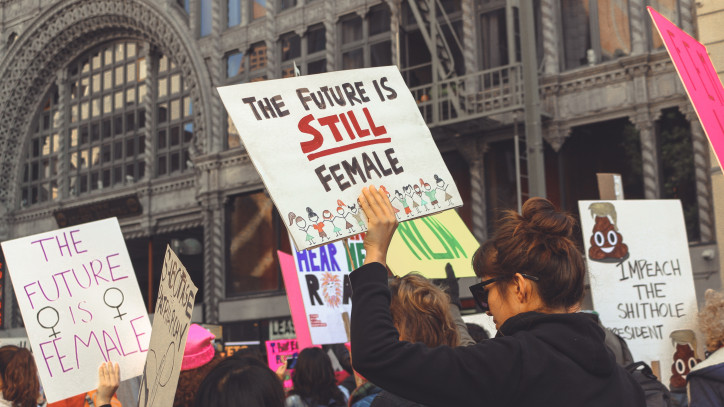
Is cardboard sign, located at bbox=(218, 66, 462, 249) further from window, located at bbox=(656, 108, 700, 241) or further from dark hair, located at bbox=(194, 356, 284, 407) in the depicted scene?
window, located at bbox=(656, 108, 700, 241)

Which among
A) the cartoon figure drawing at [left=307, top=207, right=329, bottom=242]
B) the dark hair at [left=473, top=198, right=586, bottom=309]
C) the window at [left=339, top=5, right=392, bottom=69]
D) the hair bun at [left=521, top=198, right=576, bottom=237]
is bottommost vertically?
the dark hair at [left=473, top=198, right=586, bottom=309]

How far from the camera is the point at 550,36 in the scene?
17547mm

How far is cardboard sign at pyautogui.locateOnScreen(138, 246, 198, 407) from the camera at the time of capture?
10.6ft

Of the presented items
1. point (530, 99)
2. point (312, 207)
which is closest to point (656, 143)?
point (530, 99)

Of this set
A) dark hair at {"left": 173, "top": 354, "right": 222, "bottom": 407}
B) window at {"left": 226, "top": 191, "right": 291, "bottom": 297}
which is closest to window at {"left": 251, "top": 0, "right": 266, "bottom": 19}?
window at {"left": 226, "top": 191, "right": 291, "bottom": 297}

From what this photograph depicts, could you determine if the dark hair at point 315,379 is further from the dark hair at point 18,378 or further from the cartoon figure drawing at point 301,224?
the cartoon figure drawing at point 301,224

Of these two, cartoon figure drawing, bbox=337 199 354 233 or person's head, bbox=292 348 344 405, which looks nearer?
cartoon figure drawing, bbox=337 199 354 233

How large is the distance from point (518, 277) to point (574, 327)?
0.70ft

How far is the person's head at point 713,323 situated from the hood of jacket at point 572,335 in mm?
2254

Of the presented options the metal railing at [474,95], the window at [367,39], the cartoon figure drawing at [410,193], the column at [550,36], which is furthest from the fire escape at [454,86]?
the cartoon figure drawing at [410,193]

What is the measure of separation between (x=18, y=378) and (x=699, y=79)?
3.91m

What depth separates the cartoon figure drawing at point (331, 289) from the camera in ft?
26.3

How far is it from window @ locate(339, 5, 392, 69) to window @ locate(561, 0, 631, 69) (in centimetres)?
460

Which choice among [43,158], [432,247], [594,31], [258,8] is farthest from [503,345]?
[43,158]
